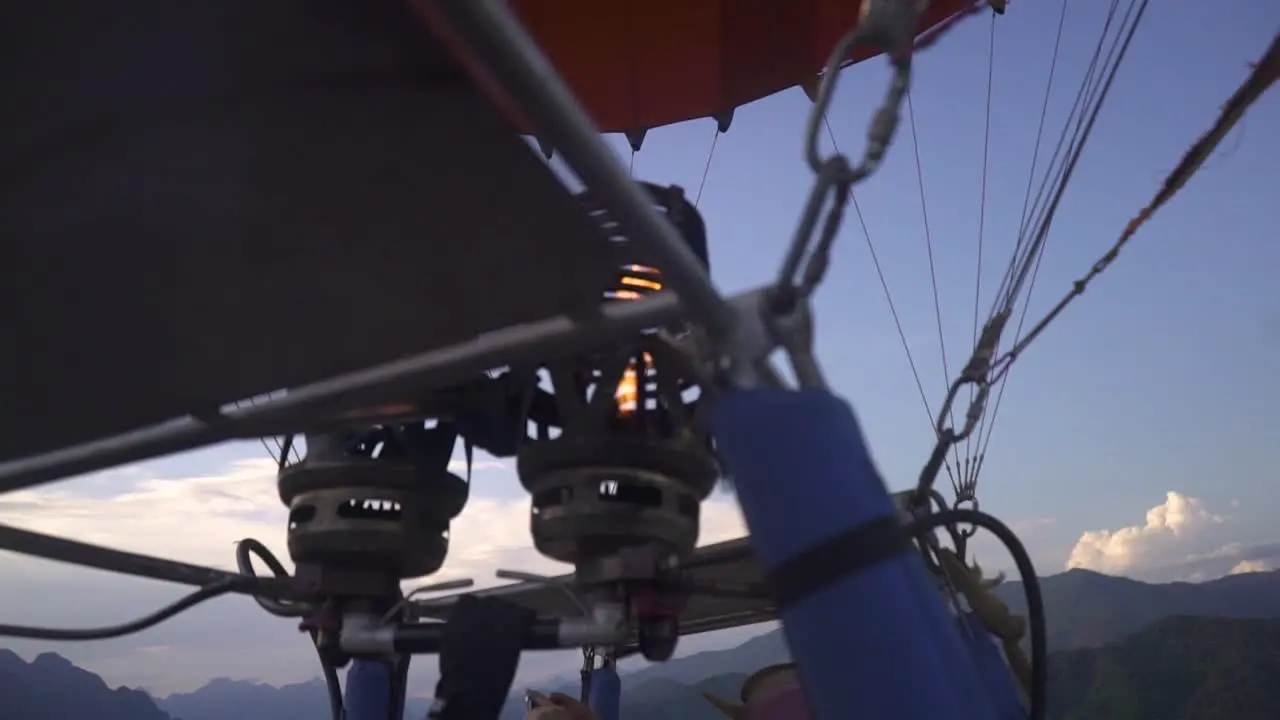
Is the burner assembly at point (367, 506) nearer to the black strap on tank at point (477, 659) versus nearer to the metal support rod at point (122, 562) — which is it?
the metal support rod at point (122, 562)

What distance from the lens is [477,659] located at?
1186 mm

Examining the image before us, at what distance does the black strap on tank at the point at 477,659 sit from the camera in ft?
3.78

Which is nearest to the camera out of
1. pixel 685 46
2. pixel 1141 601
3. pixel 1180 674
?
pixel 685 46

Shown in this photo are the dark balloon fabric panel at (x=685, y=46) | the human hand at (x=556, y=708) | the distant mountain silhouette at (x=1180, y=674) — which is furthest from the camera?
the distant mountain silhouette at (x=1180, y=674)

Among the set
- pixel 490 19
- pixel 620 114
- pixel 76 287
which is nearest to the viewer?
pixel 490 19

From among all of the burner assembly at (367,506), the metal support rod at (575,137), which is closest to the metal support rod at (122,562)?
the burner assembly at (367,506)

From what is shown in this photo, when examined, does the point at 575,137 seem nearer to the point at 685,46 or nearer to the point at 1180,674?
the point at 685,46

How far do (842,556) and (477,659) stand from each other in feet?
2.30

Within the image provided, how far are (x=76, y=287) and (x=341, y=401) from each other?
310 mm

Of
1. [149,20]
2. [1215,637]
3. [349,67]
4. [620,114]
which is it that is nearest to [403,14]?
[349,67]

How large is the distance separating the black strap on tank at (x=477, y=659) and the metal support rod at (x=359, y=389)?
0.31 meters

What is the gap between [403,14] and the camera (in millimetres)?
626

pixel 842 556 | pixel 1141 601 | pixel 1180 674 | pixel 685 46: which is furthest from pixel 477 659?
pixel 1141 601

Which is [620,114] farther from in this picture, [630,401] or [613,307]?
[613,307]
